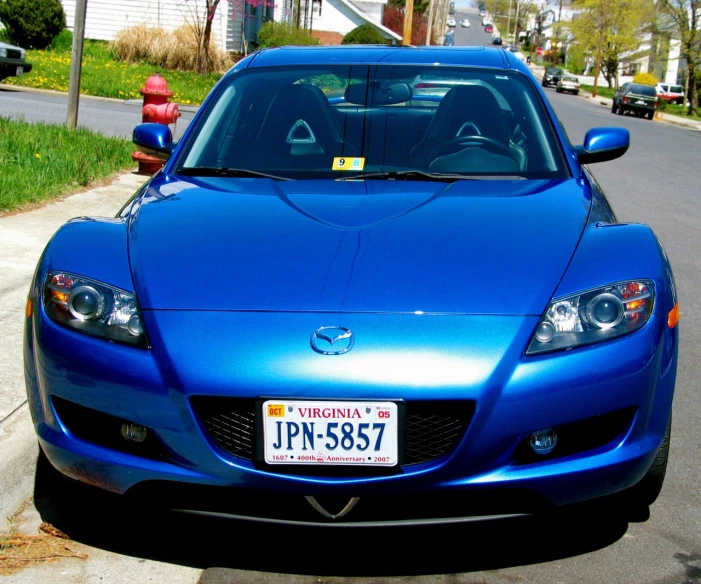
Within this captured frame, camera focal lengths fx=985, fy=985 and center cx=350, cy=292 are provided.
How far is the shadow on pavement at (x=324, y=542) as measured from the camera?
2932 millimetres

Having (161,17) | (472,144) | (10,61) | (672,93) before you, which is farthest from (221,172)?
(672,93)

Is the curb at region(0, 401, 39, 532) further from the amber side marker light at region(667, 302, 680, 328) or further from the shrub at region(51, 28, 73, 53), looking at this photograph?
the shrub at region(51, 28, 73, 53)

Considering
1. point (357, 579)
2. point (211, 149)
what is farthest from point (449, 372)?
point (211, 149)

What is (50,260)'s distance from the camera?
3.07 m

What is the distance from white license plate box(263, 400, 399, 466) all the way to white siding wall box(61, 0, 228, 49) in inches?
1203

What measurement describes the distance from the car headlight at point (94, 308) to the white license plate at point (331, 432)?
461 millimetres

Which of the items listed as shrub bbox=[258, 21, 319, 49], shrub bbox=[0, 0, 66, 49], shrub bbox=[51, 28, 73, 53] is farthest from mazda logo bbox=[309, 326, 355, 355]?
shrub bbox=[258, 21, 319, 49]

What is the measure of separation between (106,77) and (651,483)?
69.8 feet

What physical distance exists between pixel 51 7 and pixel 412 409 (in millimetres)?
27949

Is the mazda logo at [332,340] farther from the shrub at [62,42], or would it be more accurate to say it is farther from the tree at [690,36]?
the tree at [690,36]

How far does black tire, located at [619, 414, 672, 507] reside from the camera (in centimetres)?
300

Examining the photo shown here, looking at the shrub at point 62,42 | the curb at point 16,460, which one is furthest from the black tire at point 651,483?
the shrub at point 62,42

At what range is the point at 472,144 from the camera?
4.21 meters

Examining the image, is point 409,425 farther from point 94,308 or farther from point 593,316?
point 94,308
